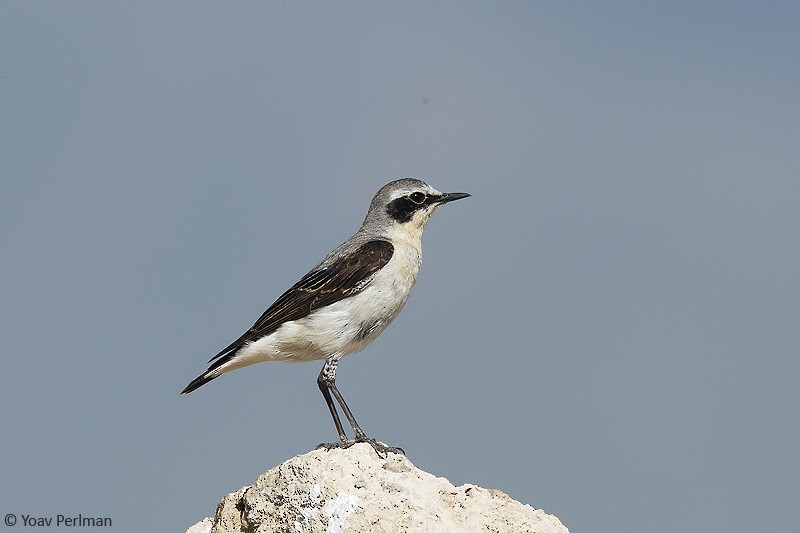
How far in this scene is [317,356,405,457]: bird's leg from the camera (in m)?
11.5

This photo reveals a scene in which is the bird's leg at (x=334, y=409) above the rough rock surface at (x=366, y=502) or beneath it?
above

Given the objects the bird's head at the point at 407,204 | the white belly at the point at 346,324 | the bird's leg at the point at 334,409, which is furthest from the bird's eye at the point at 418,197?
the bird's leg at the point at 334,409

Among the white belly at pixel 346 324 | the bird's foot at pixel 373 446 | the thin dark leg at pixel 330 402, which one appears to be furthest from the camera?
the white belly at pixel 346 324

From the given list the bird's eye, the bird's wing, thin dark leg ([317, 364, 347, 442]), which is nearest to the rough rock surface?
thin dark leg ([317, 364, 347, 442])

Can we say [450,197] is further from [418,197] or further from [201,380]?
[201,380]

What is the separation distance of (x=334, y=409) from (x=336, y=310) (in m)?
1.24

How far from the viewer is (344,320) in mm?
13273

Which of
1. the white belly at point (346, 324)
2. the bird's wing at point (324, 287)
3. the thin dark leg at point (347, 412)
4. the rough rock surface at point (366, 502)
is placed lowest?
the rough rock surface at point (366, 502)

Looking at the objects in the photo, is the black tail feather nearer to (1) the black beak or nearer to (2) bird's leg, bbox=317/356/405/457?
(2) bird's leg, bbox=317/356/405/457

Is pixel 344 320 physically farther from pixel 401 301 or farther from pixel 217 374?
→ pixel 217 374

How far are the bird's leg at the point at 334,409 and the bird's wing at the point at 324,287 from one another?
0.76 metres

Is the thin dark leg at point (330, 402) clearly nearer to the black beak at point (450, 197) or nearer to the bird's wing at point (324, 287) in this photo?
the bird's wing at point (324, 287)

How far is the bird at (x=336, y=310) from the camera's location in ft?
43.7

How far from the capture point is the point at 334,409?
13.1 metres
